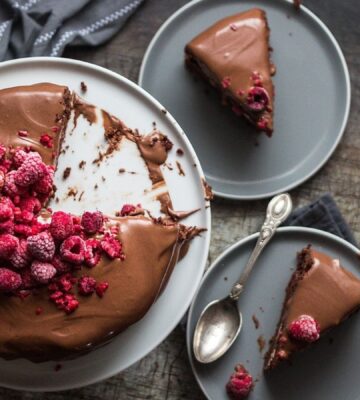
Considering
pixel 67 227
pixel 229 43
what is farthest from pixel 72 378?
pixel 229 43

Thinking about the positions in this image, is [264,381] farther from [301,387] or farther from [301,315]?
[301,315]

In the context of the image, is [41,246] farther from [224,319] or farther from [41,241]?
[224,319]

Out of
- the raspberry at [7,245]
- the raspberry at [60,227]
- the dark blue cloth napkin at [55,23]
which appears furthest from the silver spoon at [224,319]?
the dark blue cloth napkin at [55,23]

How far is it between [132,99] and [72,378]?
1.22 meters

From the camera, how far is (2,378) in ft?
9.00

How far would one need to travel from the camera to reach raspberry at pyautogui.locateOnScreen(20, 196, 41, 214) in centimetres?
257

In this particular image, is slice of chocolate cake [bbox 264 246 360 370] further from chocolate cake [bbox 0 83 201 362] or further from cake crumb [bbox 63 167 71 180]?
cake crumb [bbox 63 167 71 180]

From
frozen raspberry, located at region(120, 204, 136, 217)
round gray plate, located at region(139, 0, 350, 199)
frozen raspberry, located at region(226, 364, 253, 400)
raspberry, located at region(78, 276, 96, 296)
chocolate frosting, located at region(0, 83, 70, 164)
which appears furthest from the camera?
round gray plate, located at region(139, 0, 350, 199)

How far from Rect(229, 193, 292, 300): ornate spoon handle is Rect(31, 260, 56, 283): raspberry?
93 centimetres

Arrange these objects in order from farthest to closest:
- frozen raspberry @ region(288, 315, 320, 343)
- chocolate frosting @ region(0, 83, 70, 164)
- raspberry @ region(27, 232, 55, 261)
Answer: frozen raspberry @ region(288, 315, 320, 343)
chocolate frosting @ region(0, 83, 70, 164)
raspberry @ region(27, 232, 55, 261)

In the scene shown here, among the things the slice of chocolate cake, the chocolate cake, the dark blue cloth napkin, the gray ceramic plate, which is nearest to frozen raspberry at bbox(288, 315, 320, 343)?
the slice of chocolate cake

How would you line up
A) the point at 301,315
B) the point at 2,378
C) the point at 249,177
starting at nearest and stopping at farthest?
the point at 2,378 → the point at 301,315 → the point at 249,177

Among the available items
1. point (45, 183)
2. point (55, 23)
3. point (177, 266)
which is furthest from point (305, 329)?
point (55, 23)

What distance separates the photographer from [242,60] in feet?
10.2
